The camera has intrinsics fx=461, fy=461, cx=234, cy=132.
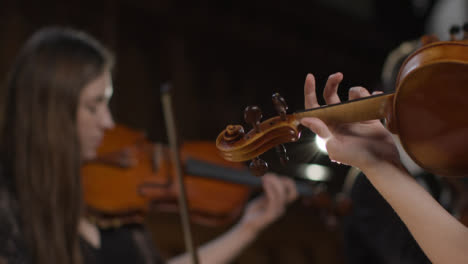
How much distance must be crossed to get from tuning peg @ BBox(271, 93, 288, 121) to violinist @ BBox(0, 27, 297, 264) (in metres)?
0.64

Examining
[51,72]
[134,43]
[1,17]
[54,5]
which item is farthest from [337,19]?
[51,72]

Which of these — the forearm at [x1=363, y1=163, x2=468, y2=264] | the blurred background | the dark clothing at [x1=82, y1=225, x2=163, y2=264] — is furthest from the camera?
the blurred background

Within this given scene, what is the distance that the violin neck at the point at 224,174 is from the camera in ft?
4.58

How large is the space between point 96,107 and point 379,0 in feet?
7.52

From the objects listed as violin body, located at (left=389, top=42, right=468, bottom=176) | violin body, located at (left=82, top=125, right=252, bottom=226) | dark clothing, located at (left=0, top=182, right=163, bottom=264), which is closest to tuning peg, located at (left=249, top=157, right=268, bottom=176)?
violin body, located at (left=389, top=42, right=468, bottom=176)

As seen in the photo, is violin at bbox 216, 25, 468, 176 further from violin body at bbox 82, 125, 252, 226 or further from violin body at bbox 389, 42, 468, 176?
A: violin body at bbox 82, 125, 252, 226

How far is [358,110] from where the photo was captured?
46cm

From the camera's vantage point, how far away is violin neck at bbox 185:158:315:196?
4.58 ft

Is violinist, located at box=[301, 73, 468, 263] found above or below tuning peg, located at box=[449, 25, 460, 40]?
below

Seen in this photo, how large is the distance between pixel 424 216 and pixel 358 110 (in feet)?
0.38

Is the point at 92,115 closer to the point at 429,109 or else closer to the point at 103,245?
the point at 103,245

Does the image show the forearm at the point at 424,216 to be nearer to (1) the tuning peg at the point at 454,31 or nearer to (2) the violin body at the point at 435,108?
(2) the violin body at the point at 435,108

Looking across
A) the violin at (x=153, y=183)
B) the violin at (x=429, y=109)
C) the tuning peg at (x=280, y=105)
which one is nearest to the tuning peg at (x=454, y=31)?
the violin at (x=429, y=109)

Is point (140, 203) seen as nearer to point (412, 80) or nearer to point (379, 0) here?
point (412, 80)
